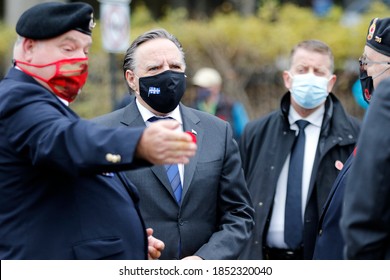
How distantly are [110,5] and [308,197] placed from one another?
580 centimetres

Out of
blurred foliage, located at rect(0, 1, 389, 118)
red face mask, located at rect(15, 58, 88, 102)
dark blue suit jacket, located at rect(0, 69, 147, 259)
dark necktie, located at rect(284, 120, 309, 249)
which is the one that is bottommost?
blurred foliage, located at rect(0, 1, 389, 118)

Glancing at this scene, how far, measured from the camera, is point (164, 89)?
4191mm

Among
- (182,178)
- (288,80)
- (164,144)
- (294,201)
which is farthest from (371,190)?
(288,80)

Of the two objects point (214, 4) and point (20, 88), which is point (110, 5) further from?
point (214, 4)

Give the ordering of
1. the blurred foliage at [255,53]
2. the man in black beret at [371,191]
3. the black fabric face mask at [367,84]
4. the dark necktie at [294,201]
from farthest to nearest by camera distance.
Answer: the blurred foliage at [255,53] → the dark necktie at [294,201] → the black fabric face mask at [367,84] → the man in black beret at [371,191]

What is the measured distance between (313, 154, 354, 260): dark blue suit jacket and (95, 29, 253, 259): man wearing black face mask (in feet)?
1.82

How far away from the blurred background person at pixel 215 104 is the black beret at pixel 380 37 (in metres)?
5.44

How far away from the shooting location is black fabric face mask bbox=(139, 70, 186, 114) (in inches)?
164

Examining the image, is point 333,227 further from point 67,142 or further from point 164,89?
point 67,142

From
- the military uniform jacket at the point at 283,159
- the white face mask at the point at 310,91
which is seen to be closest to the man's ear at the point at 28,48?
the military uniform jacket at the point at 283,159

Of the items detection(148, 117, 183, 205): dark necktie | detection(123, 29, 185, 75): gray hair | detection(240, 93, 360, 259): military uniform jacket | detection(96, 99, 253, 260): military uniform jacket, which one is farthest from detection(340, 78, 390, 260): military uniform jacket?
detection(240, 93, 360, 259): military uniform jacket

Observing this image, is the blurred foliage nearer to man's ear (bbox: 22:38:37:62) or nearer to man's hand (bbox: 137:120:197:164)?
man's ear (bbox: 22:38:37:62)

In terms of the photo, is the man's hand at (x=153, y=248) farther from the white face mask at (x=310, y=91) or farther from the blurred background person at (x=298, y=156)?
the white face mask at (x=310, y=91)

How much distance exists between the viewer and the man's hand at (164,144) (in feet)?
9.16
